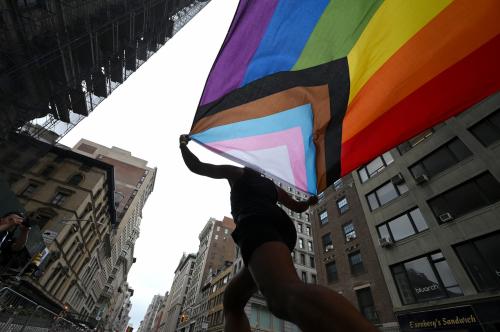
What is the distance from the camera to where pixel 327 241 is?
28359 millimetres

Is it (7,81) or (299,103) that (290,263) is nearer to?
(299,103)

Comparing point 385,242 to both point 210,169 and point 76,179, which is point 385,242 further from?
point 76,179

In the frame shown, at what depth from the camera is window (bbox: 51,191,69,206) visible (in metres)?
29.9

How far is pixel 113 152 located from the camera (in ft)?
244

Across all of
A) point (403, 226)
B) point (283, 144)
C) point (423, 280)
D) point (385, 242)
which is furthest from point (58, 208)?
point (423, 280)

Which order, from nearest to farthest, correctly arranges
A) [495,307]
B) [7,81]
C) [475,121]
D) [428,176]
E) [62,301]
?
[495,307] → [7,81] → [475,121] → [428,176] → [62,301]

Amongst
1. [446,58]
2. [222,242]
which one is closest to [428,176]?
[446,58]

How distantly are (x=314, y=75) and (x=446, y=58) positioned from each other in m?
1.48

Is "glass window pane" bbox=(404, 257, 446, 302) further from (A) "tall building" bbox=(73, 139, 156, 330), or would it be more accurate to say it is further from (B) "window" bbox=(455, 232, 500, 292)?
(A) "tall building" bbox=(73, 139, 156, 330)

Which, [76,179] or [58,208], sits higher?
[76,179]

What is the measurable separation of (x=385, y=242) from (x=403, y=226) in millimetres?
1805

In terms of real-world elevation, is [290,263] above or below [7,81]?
Result: below

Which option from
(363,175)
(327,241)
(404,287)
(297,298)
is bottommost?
(297,298)

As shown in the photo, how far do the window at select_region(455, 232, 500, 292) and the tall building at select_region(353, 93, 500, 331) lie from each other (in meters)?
0.05
